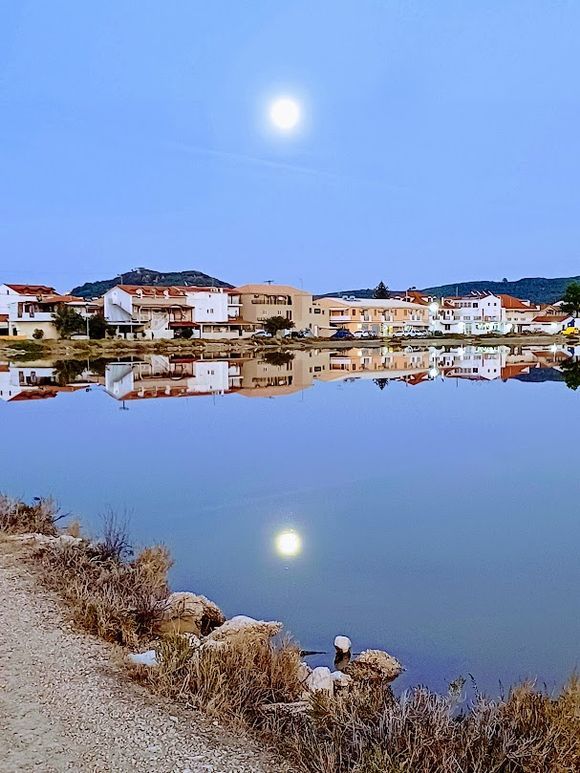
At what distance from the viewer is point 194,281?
410 ft

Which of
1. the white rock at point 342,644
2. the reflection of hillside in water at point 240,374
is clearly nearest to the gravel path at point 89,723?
the white rock at point 342,644

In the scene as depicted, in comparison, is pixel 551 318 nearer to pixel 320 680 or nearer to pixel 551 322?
pixel 551 322

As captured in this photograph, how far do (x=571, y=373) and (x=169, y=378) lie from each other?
17.0m

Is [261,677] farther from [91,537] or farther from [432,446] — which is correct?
[432,446]

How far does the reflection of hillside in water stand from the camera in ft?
78.7

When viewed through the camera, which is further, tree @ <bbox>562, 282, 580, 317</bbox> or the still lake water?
tree @ <bbox>562, 282, 580, 317</bbox>

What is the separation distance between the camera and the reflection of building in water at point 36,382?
74.3 feet

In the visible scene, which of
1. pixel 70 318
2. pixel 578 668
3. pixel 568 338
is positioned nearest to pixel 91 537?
pixel 578 668

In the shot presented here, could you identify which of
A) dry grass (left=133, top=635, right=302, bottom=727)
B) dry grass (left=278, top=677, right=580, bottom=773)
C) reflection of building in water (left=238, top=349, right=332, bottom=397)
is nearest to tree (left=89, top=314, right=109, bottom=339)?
reflection of building in water (left=238, top=349, right=332, bottom=397)

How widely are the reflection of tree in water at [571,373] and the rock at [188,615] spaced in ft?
70.2

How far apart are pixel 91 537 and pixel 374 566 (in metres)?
2.82

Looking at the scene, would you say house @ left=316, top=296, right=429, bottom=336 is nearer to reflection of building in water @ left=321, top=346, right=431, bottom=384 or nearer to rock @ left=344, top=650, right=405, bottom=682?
reflection of building in water @ left=321, top=346, right=431, bottom=384

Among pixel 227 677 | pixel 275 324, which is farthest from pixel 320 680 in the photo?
pixel 275 324

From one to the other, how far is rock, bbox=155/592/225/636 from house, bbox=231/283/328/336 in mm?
50993
